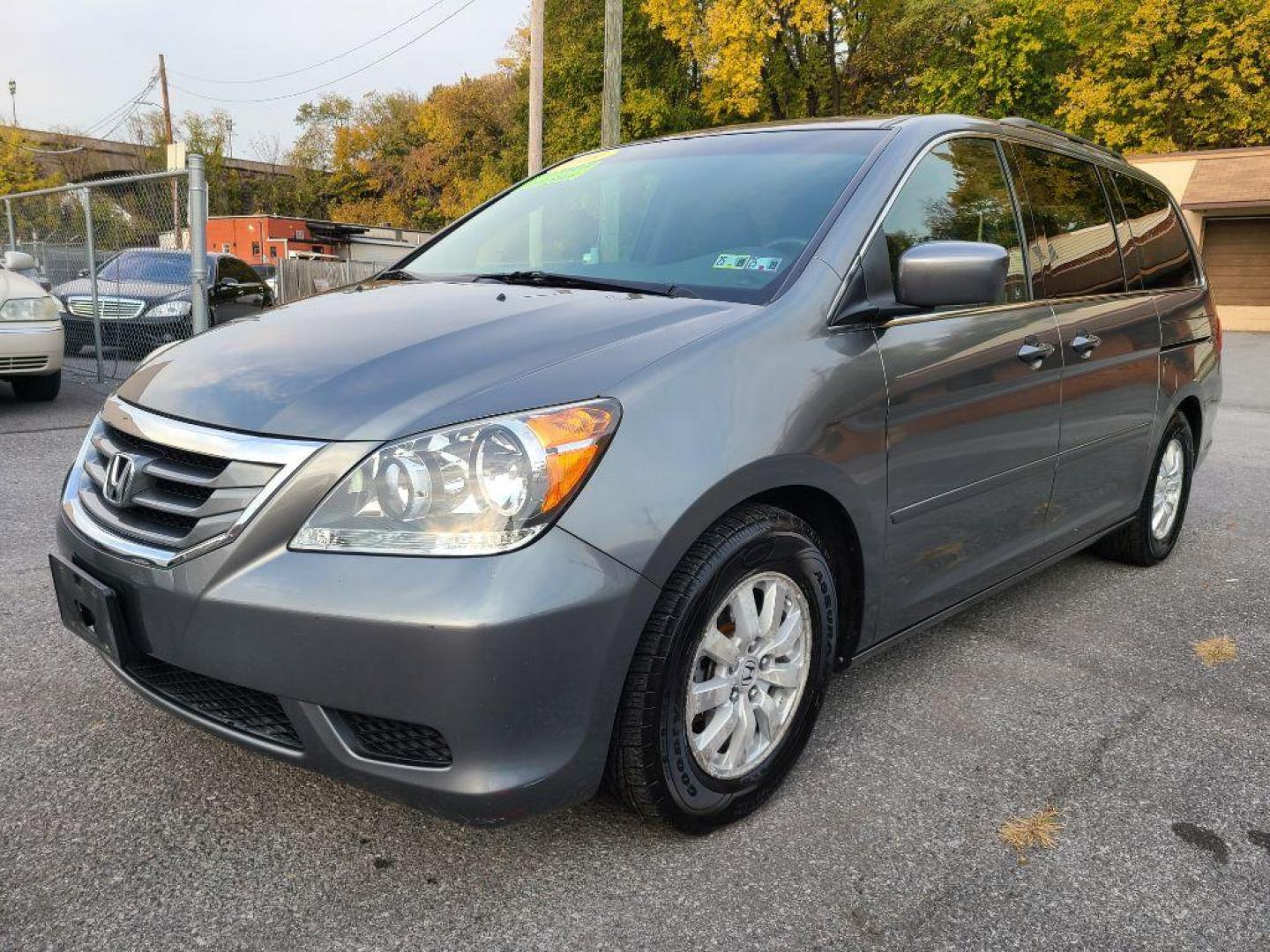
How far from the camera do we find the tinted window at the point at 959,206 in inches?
108

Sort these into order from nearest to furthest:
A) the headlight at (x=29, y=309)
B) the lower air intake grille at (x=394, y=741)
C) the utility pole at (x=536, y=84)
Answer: the lower air intake grille at (x=394, y=741)
the headlight at (x=29, y=309)
the utility pole at (x=536, y=84)

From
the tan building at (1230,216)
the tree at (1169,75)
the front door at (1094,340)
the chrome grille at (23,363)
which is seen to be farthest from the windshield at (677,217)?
the tree at (1169,75)

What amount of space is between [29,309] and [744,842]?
7148 mm

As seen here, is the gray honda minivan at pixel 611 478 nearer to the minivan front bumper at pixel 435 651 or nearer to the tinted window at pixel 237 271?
the minivan front bumper at pixel 435 651

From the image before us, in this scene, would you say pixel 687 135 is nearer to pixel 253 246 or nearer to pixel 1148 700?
pixel 1148 700

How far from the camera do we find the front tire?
201 cm

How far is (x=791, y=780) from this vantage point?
253 centimetres

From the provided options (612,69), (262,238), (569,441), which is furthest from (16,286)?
(262,238)

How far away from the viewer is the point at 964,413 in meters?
2.76

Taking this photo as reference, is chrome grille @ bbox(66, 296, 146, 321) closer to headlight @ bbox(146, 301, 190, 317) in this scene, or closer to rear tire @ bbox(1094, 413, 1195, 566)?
headlight @ bbox(146, 301, 190, 317)

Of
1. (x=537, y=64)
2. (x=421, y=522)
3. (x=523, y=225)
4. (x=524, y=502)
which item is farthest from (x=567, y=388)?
(x=537, y=64)

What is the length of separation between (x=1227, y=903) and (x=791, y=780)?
95cm

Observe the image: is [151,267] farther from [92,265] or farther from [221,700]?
[221,700]

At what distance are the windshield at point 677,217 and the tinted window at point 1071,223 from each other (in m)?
0.83
